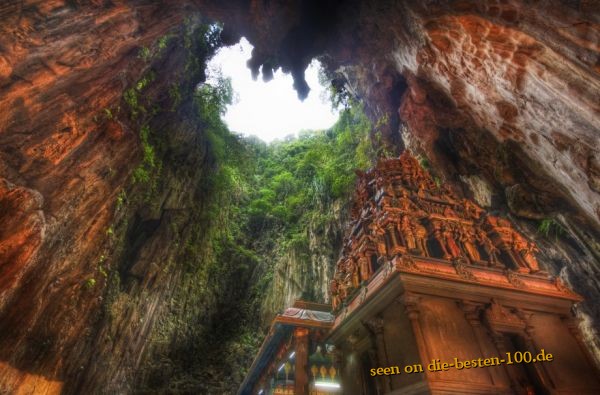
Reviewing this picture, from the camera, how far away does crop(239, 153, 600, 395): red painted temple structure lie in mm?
5613

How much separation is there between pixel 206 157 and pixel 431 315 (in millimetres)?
15257

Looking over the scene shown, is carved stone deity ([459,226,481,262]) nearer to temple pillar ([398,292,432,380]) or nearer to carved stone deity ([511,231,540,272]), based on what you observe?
carved stone deity ([511,231,540,272])

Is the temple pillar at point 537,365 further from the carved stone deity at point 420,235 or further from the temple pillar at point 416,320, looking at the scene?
the carved stone deity at point 420,235

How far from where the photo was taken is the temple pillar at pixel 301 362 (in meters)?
6.98

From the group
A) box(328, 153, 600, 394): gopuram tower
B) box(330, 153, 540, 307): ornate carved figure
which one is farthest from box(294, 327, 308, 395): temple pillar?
box(330, 153, 540, 307): ornate carved figure

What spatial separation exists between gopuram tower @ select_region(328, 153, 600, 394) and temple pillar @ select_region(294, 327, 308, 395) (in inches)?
29.8

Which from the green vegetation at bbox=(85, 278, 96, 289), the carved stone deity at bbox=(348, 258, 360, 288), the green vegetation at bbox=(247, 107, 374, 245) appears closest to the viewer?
the carved stone deity at bbox=(348, 258, 360, 288)

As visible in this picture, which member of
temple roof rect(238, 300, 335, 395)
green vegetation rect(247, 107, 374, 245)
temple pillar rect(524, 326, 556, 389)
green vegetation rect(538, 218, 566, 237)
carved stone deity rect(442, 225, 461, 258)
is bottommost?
temple pillar rect(524, 326, 556, 389)

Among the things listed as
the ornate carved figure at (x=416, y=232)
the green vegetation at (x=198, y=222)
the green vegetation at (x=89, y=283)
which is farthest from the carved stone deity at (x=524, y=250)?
the green vegetation at (x=89, y=283)

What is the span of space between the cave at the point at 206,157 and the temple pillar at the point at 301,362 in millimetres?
1421

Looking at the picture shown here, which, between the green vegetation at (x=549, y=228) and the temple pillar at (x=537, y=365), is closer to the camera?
the temple pillar at (x=537, y=365)

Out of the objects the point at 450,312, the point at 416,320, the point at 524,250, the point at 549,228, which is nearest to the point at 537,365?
the point at 450,312

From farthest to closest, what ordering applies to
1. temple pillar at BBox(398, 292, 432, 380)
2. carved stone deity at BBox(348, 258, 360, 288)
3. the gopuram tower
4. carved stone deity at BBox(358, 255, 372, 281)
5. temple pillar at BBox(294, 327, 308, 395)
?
1. carved stone deity at BBox(348, 258, 360, 288)
2. carved stone deity at BBox(358, 255, 372, 281)
3. temple pillar at BBox(294, 327, 308, 395)
4. the gopuram tower
5. temple pillar at BBox(398, 292, 432, 380)

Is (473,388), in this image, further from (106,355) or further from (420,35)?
(106,355)
